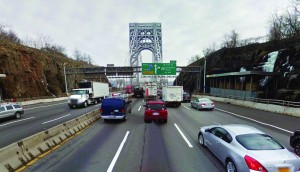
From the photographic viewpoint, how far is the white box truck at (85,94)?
28500 mm

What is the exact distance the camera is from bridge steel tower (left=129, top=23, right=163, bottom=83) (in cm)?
11969

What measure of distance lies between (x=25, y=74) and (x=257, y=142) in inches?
2023

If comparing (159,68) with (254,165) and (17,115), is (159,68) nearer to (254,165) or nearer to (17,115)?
(17,115)

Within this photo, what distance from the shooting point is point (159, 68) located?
2057 inches

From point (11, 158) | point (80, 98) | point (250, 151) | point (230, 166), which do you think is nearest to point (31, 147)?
point (11, 158)

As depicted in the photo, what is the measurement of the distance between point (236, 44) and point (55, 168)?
82.8 meters

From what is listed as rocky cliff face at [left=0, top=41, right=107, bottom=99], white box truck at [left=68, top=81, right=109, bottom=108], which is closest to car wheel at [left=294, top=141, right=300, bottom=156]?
white box truck at [left=68, top=81, right=109, bottom=108]

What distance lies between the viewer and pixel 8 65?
43594mm

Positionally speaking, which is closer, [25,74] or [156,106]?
[156,106]

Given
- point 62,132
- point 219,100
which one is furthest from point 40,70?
point 62,132

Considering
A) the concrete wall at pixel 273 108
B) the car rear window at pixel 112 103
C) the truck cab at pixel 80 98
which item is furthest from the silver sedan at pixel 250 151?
the truck cab at pixel 80 98

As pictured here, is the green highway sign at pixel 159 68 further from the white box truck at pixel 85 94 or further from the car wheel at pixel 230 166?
the car wheel at pixel 230 166

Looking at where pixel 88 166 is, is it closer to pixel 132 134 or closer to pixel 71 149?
pixel 71 149

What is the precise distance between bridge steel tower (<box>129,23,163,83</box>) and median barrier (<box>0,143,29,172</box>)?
111m
